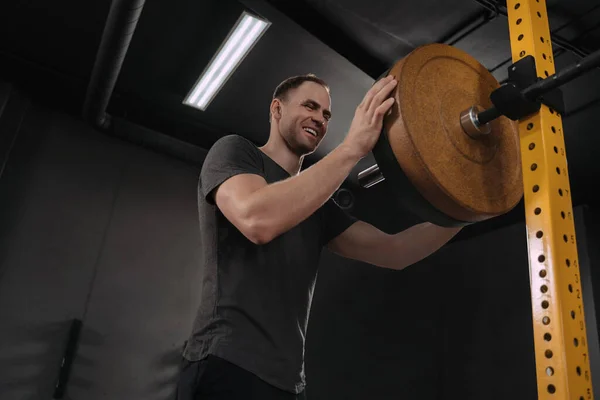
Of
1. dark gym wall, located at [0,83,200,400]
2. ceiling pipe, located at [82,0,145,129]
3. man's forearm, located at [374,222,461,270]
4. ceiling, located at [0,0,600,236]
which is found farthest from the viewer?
dark gym wall, located at [0,83,200,400]

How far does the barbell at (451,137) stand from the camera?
1.15 m

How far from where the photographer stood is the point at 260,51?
348cm

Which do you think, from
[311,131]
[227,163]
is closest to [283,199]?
[227,163]

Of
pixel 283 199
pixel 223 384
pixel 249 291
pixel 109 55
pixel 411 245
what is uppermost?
pixel 109 55

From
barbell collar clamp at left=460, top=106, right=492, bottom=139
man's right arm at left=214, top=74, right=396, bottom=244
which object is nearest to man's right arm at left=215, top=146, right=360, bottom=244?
man's right arm at left=214, top=74, right=396, bottom=244

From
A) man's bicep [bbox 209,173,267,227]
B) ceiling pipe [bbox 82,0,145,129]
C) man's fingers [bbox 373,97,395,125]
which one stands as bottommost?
man's bicep [bbox 209,173,267,227]

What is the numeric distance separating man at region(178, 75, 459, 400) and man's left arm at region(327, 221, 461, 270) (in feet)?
0.69

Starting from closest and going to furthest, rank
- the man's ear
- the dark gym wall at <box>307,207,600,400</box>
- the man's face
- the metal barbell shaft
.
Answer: the metal barbell shaft
the man's face
the man's ear
the dark gym wall at <box>307,207,600,400</box>

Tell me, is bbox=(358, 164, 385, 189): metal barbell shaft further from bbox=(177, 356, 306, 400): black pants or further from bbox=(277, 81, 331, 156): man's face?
bbox=(177, 356, 306, 400): black pants

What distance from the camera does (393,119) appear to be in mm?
1194

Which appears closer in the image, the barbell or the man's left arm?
the barbell

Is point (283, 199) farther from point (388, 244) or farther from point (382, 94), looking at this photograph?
point (388, 244)

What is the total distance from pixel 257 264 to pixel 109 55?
8.14 ft

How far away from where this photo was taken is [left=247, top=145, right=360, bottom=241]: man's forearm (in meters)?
1.17
